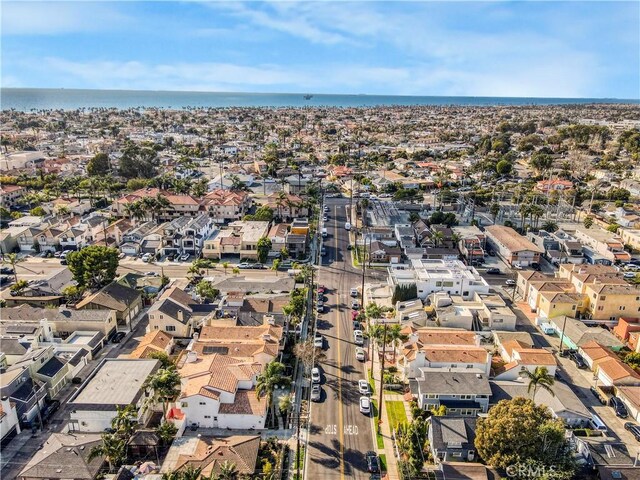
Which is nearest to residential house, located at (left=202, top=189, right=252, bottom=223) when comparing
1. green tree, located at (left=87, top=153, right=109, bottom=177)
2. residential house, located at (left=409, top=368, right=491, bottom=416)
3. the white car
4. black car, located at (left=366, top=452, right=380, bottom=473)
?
green tree, located at (left=87, top=153, right=109, bottom=177)

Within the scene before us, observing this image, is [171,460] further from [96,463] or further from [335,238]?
[335,238]

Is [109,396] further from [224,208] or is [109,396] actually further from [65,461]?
[224,208]

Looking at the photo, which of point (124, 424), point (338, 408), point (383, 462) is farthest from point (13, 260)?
point (383, 462)

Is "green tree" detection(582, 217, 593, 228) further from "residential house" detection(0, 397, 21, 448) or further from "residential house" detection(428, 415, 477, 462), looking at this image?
"residential house" detection(0, 397, 21, 448)

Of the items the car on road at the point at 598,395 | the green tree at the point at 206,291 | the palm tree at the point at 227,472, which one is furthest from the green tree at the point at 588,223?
the palm tree at the point at 227,472

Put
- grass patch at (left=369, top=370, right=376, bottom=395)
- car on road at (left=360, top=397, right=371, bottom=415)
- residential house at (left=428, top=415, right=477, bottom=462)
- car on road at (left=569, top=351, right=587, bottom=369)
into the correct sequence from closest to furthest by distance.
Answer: residential house at (left=428, top=415, right=477, bottom=462)
car on road at (left=360, top=397, right=371, bottom=415)
grass patch at (left=369, top=370, right=376, bottom=395)
car on road at (left=569, top=351, right=587, bottom=369)

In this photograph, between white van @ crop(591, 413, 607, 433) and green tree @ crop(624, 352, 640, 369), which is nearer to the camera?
white van @ crop(591, 413, 607, 433)

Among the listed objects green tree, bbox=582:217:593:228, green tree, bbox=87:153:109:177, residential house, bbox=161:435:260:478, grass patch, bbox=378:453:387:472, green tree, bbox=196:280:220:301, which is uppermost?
green tree, bbox=87:153:109:177
